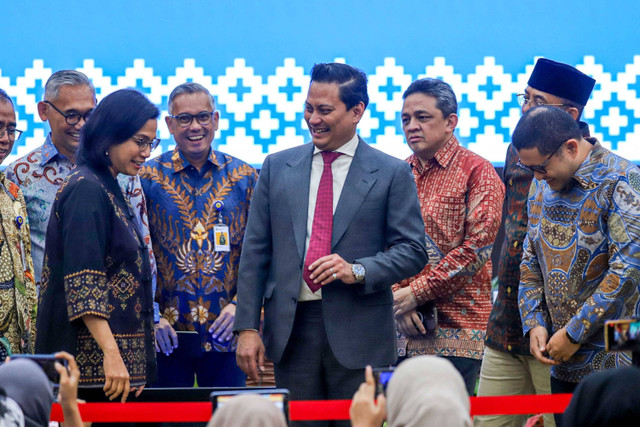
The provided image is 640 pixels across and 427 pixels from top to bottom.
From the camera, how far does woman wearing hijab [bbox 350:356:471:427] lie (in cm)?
196

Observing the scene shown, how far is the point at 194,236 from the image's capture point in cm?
411

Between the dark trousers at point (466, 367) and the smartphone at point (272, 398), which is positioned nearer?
the smartphone at point (272, 398)

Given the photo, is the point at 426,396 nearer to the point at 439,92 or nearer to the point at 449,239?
the point at 449,239

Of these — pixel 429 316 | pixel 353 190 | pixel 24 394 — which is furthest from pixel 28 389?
pixel 429 316

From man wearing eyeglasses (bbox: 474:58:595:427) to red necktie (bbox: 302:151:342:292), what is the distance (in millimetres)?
851

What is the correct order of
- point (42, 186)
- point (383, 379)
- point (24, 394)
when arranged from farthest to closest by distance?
1. point (42, 186)
2. point (383, 379)
3. point (24, 394)

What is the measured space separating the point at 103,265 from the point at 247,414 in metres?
1.19

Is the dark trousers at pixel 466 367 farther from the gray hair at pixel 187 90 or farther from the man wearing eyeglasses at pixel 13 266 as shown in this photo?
the man wearing eyeglasses at pixel 13 266

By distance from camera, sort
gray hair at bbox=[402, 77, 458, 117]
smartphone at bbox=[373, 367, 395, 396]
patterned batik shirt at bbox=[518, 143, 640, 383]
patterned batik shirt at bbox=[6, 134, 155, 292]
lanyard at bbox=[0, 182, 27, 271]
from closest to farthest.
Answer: smartphone at bbox=[373, 367, 395, 396] < patterned batik shirt at bbox=[518, 143, 640, 383] < lanyard at bbox=[0, 182, 27, 271] < patterned batik shirt at bbox=[6, 134, 155, 292] < gray hair at bbox=[402, 77, 458, 117]

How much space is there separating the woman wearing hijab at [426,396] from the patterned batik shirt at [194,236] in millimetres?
1980

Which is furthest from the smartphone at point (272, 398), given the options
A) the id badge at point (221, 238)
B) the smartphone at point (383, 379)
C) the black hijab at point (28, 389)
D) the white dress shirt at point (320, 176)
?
the id badge at point (221, 238)

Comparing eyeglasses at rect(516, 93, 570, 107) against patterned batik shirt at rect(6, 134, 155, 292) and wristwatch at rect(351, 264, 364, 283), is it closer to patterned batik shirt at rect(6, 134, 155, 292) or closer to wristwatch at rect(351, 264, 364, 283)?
wristwatch at rect(351, 264, 364, 283)

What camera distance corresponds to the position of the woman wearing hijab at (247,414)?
195cm

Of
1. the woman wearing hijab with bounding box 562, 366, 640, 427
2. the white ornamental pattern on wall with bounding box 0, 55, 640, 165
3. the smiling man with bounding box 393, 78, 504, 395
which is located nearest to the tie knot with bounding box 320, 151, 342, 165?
the smiling man with bounding box 393, 78, 504, 395
